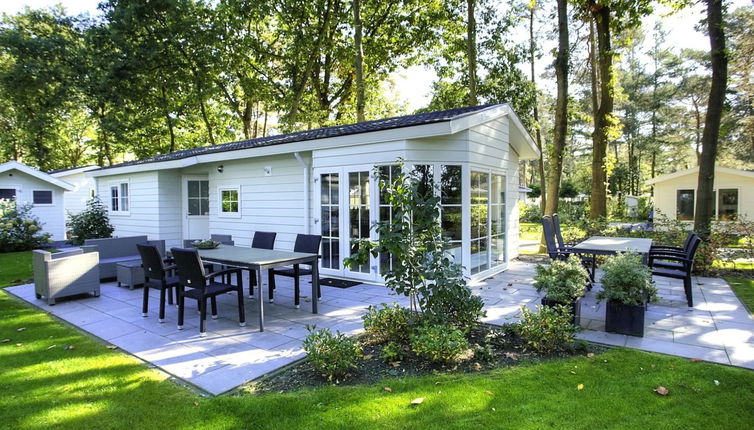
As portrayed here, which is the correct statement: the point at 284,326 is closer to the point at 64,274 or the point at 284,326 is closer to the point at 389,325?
the point at 389,325

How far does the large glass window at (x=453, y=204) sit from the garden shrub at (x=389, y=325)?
2.79 metres

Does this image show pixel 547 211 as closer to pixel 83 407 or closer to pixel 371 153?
pixel 371 153

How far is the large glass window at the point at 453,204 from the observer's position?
6477 millimetres

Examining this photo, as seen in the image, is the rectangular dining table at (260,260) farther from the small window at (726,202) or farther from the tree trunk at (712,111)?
the small window at (726,202)

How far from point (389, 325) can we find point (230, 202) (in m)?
6.62

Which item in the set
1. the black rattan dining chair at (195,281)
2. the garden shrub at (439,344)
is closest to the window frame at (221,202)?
the black rattan dining chair at (195,281)

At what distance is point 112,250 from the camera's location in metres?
7.38

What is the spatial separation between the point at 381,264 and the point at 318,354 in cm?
354

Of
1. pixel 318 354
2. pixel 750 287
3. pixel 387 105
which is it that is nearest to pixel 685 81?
pixel 387 105

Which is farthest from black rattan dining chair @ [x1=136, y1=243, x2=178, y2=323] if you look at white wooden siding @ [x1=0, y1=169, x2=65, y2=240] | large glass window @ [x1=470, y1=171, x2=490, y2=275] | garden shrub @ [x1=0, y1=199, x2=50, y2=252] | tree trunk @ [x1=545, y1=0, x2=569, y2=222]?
white wooden siding @ [x1=0, y1=169, x2=65, y2=240]

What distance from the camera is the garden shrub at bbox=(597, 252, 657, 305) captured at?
158 inches

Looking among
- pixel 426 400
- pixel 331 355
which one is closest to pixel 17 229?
pixel 331 355

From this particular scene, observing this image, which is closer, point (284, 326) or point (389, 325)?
point (389, 325)

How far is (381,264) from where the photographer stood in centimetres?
662
